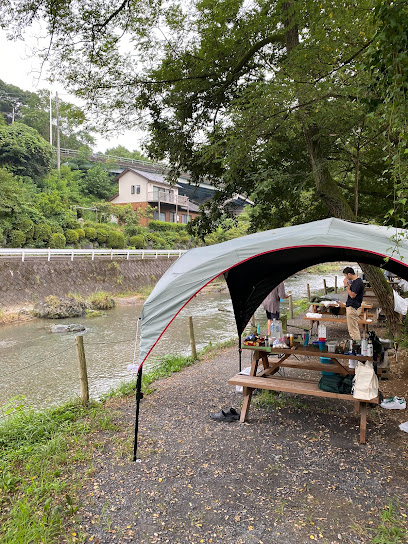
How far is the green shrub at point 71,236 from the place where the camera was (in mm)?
24391

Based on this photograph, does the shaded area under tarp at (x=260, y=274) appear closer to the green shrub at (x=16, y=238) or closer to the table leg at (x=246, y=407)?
the table leg at (x=246, y=407)

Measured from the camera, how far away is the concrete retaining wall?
17281mm

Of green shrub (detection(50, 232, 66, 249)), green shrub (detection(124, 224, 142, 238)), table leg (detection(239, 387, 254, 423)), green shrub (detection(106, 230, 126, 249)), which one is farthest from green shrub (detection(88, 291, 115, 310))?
table leg (detection(239, 387, 254, 423))

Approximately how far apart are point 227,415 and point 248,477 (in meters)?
1.40

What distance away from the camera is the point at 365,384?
439 centimetres

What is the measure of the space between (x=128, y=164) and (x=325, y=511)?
145 feet

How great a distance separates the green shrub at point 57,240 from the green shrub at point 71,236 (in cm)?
86

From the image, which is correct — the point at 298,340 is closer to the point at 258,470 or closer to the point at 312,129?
the point at 258,470

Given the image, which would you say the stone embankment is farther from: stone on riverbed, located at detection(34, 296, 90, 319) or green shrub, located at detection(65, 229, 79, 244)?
green shrub, located at detection(65, 229, 79, 244)

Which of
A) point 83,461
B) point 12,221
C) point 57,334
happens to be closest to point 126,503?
point 83,461

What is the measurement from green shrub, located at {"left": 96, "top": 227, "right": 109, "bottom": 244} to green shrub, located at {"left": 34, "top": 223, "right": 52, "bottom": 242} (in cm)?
378

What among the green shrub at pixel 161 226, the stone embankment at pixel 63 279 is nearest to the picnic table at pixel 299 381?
the stone embankment at pixel 63 279

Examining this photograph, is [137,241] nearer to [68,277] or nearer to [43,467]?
[68,277]

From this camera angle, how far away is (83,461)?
4.10 metres
